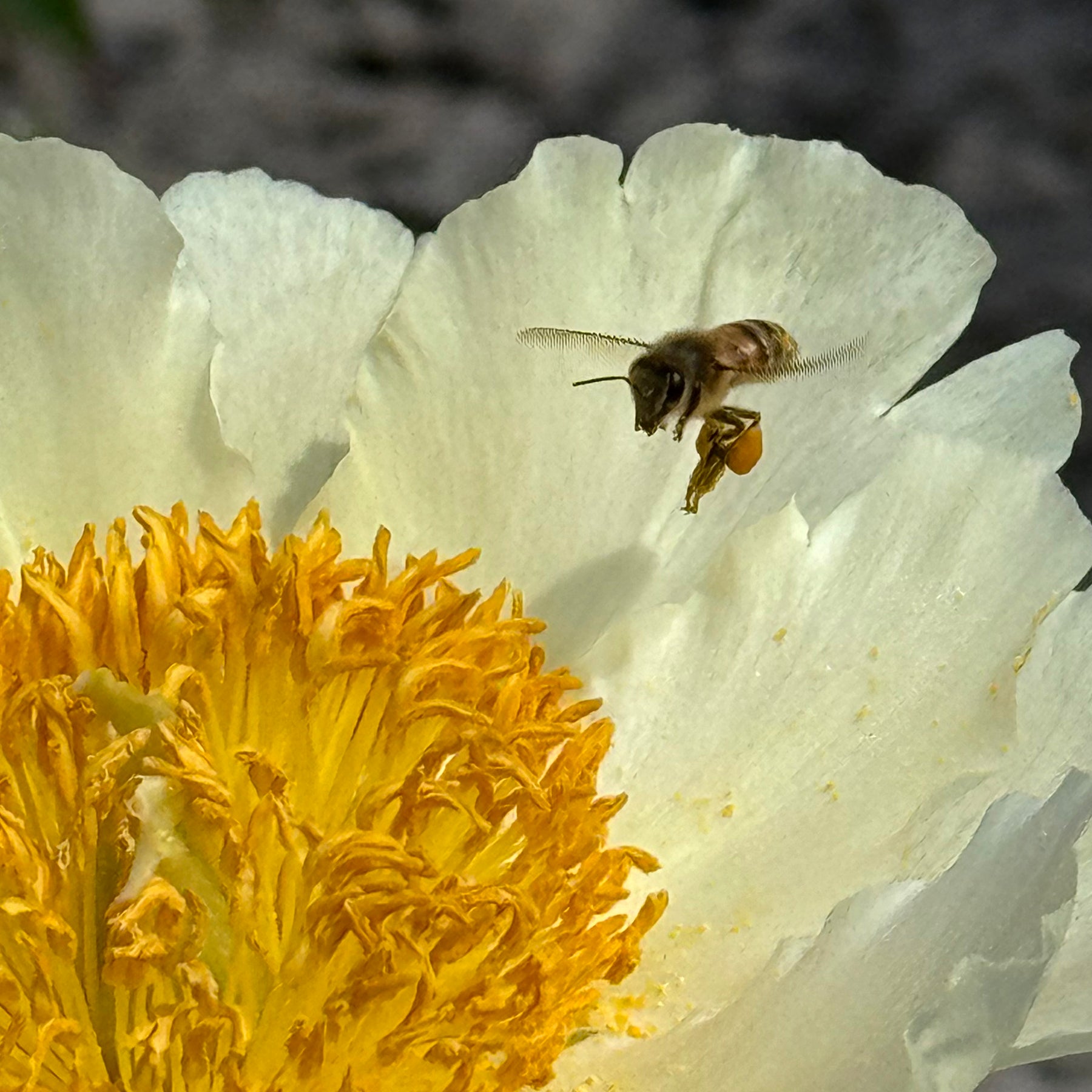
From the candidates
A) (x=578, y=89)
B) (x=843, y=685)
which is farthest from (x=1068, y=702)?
(x=578, y=89)

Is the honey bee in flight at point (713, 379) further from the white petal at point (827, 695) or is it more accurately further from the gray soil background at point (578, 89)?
the gray soil background at point (578, 89)

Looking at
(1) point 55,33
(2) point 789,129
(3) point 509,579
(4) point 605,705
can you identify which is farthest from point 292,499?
(2) point 789,129

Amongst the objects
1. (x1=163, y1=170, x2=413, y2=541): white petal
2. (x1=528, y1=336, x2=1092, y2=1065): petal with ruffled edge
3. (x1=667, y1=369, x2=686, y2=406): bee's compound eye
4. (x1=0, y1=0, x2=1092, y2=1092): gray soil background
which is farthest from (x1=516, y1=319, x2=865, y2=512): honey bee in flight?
(x1=0, y1=0, x2=1092, y2=1092): gray soil background

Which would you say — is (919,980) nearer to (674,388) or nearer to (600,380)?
(674,388)

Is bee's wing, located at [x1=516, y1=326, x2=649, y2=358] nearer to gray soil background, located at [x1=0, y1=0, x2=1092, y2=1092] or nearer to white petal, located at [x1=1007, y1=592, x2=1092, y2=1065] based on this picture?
white petal, located at [x1=1007, y1=592, x2=1092, y2=1065]

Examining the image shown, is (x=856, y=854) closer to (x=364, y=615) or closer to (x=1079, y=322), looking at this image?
(x=364, y=615)
